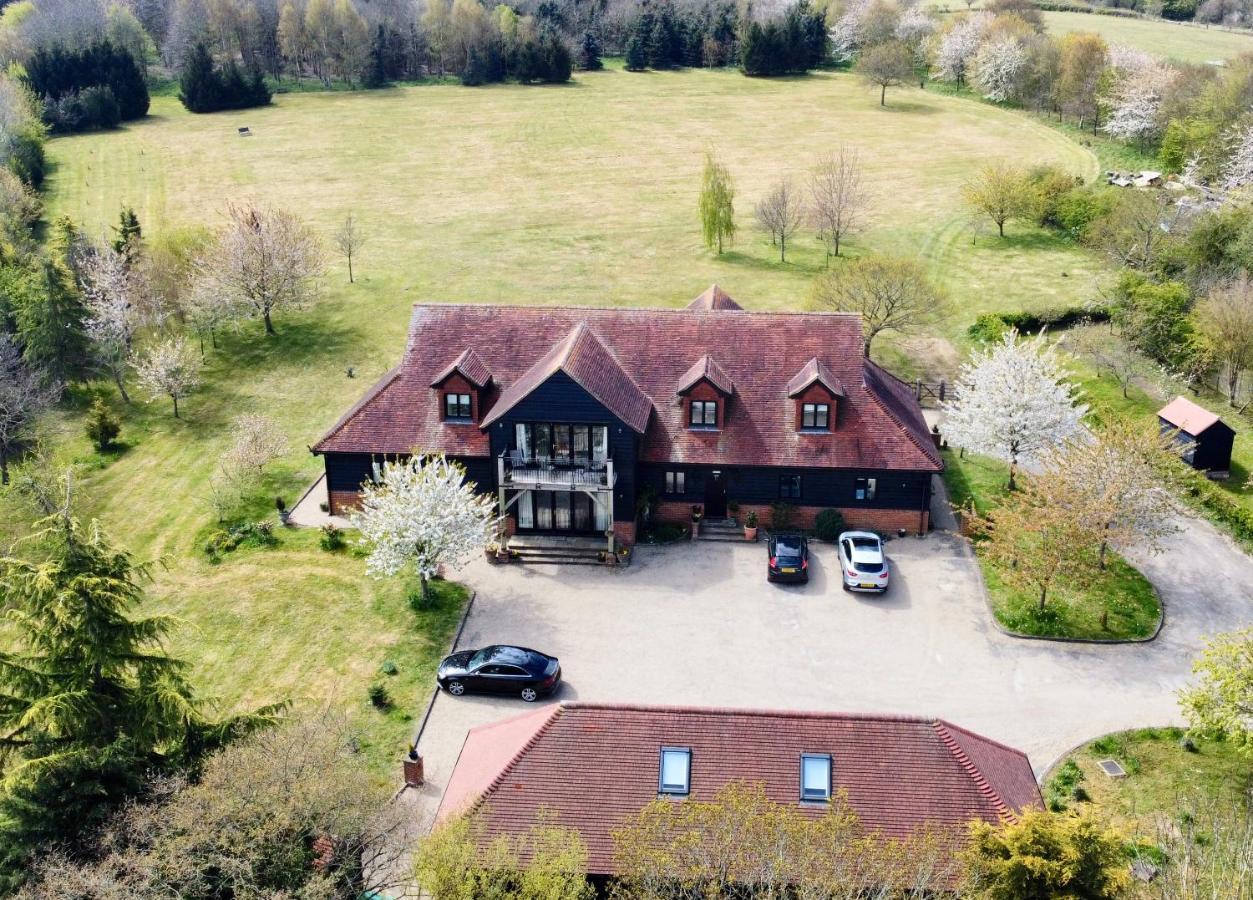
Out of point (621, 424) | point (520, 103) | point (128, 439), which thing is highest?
point (520, 103)

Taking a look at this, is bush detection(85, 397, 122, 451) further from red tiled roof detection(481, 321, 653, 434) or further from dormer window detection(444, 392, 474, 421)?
red tiled roof detection(481, 321, 653, 434)

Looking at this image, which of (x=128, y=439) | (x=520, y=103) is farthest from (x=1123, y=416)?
(x=520, y=103)

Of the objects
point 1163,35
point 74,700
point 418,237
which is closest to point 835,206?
point 418,237

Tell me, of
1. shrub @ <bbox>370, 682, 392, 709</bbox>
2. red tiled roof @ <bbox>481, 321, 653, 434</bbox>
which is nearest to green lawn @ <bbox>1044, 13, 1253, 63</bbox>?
red tiled roof @ <bbox>481, 321, 653, 434</bbox>

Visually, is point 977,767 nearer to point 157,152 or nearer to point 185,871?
point 185,871

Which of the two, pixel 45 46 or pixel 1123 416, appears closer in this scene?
pixel 1123 416

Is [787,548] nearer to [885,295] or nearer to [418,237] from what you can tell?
[885,295]
